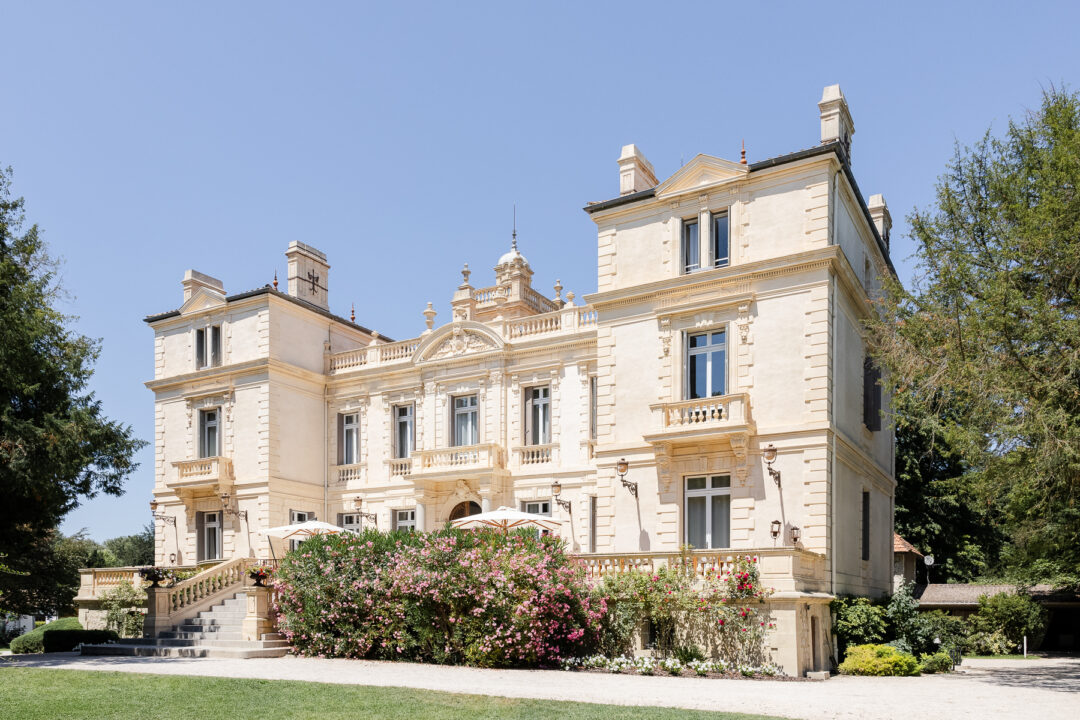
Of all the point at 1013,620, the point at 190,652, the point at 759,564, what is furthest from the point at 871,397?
the point at 190,652

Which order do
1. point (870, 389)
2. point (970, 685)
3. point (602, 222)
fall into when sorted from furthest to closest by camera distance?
point (870, 389), point (602, 222), point (970, 685)

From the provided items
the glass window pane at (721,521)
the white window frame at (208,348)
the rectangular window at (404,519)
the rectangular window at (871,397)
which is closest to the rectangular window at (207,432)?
the white window frame at (208,348)

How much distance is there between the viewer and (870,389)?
81.6ft

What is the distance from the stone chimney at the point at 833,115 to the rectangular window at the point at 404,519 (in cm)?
1521

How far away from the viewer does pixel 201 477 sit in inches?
1146

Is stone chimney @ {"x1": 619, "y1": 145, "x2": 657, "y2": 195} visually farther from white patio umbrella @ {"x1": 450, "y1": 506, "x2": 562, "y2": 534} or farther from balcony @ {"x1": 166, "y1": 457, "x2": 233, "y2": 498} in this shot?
balcony @ {"x1": 166, "y1": 457, "x2": 233, "y2": 498}

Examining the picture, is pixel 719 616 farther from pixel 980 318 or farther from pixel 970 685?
pixel 980 318

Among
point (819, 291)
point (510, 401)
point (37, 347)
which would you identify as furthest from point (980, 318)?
point (37, 347)

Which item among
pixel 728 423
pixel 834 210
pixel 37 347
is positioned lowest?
pixel 728 423

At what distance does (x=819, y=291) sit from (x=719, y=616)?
280 inches

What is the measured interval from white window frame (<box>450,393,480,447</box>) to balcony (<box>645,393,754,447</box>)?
7567 mm

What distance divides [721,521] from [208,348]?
58.0ft

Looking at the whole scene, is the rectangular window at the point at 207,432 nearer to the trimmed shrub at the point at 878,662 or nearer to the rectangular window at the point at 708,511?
the rectangular window at the point at 708,511

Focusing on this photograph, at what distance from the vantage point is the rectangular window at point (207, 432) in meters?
30.0
